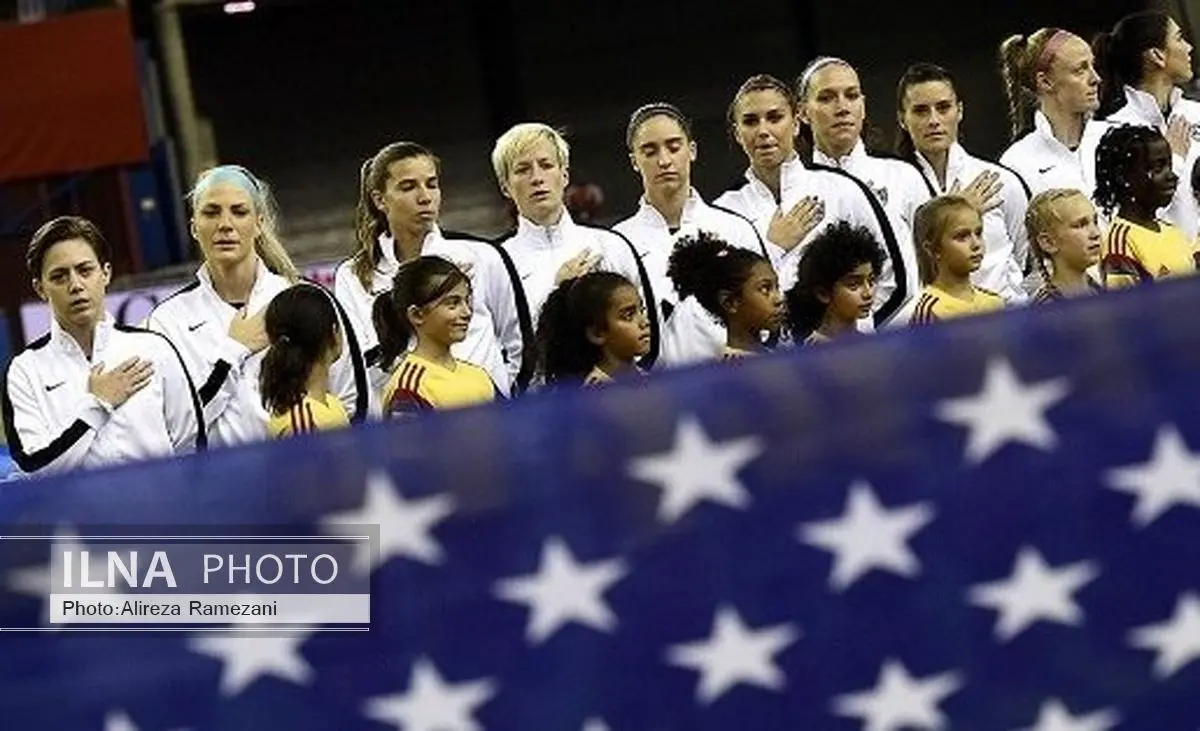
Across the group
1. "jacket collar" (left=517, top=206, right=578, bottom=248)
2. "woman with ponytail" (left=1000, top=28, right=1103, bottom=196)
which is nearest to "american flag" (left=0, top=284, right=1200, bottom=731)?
"jacket collar" (left=517, top=206, right=578, bottom=248)

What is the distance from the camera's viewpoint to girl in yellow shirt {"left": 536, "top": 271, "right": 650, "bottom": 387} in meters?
4.99

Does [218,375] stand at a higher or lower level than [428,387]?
higher

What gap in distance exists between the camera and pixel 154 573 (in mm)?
3057

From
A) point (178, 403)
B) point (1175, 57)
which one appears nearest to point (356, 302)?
point (178, 403)

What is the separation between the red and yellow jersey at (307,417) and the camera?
504 cm

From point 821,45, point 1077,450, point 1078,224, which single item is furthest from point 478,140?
point 1077,450

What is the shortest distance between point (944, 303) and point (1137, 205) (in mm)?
777

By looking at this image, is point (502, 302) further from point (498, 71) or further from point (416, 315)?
point (498, 71)

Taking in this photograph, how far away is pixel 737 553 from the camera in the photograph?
3.10m

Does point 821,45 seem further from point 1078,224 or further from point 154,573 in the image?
point 154,573

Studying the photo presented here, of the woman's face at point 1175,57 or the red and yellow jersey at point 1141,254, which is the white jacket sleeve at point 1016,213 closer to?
the red and yellow jersey at point 1141,254

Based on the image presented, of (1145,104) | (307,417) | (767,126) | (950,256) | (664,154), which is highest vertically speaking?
(1145,104)

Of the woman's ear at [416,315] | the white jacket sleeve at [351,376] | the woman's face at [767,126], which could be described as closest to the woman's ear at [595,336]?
the woman's ear at [416,315]

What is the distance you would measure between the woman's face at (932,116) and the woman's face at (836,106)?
0.17m
